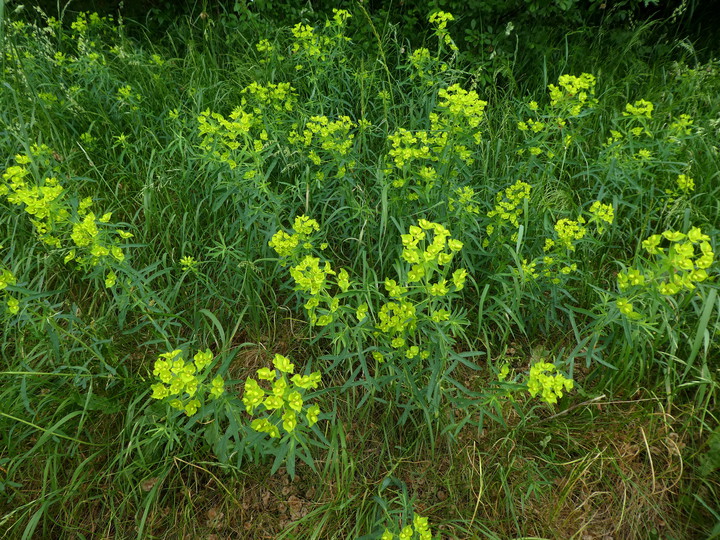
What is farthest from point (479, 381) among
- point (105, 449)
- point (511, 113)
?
point (511, 113)

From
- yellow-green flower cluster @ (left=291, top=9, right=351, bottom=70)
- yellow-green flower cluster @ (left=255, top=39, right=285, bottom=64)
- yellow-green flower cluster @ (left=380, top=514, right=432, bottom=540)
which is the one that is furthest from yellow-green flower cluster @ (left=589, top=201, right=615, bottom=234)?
yellow-green flower cluster @ (left=255, top=39, right=285, bottom=64)

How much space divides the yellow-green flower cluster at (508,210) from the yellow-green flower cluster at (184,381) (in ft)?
4.47

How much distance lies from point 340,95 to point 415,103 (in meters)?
0.51

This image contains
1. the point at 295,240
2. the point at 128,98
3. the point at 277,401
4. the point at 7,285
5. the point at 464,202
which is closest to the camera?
the point at 277,401

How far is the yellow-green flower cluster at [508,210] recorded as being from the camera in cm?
218

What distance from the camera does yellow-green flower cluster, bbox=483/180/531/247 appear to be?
7.15 ft

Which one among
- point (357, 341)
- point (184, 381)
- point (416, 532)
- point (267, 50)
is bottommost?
point (416, 532)

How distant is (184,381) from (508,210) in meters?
1.59

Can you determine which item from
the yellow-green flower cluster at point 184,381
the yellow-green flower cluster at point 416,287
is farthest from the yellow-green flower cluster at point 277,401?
the yellow-green flower cluster at point 416,287

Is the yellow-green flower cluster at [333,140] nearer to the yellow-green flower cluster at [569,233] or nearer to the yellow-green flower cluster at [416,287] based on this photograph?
the yellow-green flower cluster at [416,287]

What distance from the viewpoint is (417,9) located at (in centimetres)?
361

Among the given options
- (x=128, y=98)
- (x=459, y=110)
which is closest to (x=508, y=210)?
(x=459, y=110)

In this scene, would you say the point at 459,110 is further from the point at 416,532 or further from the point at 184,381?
the point at 416,532

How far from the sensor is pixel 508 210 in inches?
88.1
